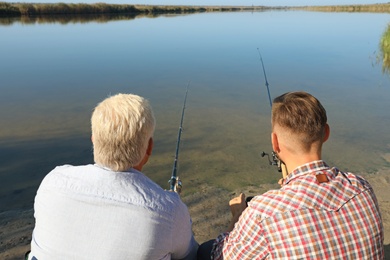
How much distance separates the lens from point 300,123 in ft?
4.91

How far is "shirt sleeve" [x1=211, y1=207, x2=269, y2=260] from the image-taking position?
1.39m

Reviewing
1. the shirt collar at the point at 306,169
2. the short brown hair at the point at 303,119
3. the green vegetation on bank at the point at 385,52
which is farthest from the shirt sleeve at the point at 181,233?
the green vegetation on bank at the point at 385,52

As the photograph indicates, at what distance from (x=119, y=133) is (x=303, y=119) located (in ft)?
2.45

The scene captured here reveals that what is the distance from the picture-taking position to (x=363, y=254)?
1.34 m

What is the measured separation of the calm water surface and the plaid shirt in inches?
93.2

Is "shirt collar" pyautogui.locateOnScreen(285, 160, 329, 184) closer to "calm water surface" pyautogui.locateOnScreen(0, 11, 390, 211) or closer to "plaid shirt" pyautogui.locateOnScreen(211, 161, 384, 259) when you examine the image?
"plaid shirt" pyautogui.locateOnScreen(211, 161, 384, 259)

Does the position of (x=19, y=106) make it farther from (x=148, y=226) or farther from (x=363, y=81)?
(x=363, y=81)

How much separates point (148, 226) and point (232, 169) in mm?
2876

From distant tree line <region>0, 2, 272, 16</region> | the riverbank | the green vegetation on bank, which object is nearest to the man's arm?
the riverbank

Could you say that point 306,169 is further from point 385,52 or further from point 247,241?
point 385,52

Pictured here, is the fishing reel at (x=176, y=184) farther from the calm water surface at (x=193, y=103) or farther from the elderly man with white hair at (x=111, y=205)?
the calm water surface at (x=193, y=103)

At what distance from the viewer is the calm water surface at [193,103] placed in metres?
4.20

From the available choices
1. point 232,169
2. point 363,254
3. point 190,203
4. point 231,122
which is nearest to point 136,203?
point 363,254

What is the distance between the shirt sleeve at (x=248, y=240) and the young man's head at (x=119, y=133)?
1.64 feet
